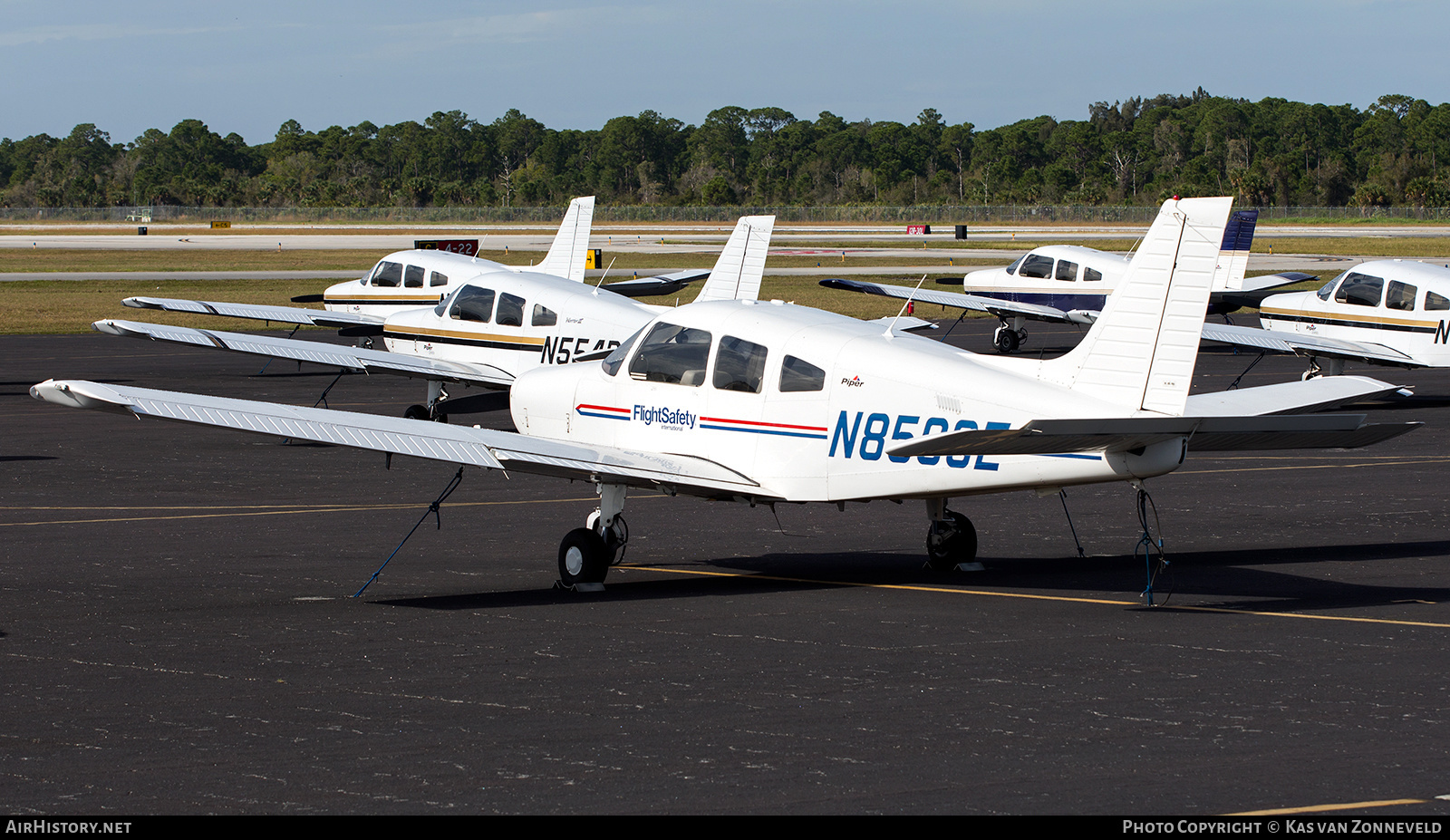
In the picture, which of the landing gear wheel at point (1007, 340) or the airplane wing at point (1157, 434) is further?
the landing gear wheel at point (1007, 340)

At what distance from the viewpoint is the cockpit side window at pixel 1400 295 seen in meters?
26.4

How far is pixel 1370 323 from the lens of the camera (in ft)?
88.1

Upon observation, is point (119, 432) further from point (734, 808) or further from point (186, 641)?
point (734, 808)

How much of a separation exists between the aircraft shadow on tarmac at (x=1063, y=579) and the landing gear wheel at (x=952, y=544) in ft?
0.43

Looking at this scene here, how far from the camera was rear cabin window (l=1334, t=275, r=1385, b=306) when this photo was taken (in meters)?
26.9

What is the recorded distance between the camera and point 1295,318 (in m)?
28.3

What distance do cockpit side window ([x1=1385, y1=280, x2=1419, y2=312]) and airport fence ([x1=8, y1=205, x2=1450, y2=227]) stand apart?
10479 centimetres

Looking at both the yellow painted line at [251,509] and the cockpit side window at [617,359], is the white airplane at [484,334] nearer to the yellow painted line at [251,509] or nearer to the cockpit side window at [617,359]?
the yellow painted line at [251,509]

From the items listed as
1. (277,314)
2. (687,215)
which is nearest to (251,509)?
(277,314)

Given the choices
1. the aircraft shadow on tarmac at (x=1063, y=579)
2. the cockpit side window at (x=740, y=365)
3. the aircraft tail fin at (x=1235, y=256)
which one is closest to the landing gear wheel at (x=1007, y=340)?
the aircraft tail fin at (x=1235, y=256)

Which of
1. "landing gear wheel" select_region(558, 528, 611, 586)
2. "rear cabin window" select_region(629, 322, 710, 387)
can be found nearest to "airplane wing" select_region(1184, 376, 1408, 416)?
"rear cabin window" select_region(629, 322, 710, 387)

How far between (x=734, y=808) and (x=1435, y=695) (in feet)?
15.0

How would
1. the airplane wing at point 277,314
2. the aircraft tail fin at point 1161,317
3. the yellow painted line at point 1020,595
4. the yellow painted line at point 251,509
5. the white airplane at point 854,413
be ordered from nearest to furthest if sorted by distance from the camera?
the white airplane at point 854,413 < the aircraft tail fin at point 1161,317 < the yellow painted line at point 1020,595 < the yellow painted line at point 251,509 < the airplane wing at point 277,314

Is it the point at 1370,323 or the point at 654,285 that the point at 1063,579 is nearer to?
the point at 1370,323
